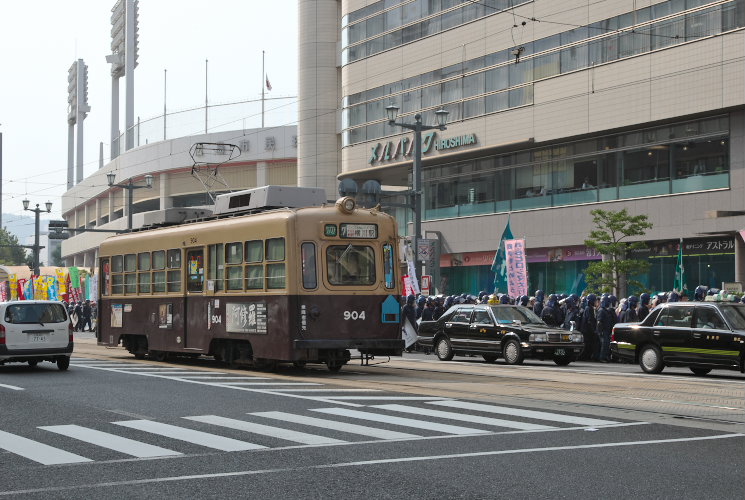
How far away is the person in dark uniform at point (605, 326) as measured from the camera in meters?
26.2

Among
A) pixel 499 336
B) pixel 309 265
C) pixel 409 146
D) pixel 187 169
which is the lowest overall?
pixel 499 336

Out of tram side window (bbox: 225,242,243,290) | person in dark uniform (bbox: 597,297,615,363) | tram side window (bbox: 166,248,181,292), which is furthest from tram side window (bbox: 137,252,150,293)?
person in dark uniform (bbox: 597,297,615,363)

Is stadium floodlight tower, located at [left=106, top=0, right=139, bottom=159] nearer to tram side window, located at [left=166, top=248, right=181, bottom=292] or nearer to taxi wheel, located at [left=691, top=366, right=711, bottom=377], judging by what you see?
tram side window, located at [left=166, top=248, right=181, bottom=292]

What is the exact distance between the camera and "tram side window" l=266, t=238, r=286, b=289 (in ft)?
63.5

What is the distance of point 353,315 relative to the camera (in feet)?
63.9

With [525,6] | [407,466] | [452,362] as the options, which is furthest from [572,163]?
[407,466]

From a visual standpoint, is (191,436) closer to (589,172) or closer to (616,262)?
(616,262)

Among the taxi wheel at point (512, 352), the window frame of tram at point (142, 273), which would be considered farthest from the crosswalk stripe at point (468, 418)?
the taxi wheel at point (512, 352)

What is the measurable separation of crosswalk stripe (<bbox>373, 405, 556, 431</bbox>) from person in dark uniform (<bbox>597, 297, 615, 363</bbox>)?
13.3m

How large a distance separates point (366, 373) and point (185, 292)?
4505 millimetres

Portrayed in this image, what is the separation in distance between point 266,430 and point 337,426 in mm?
842

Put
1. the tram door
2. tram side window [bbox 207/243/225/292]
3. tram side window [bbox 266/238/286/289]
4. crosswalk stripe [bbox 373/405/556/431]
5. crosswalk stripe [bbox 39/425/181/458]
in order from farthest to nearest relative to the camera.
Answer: the tram door < tram side window [bbox 207/243/225/292] < tram side window [bbox 266/238/286/289] < crosswalk stripe [bbox 373/405/556/431] < crosswalk stripe [bbox 39/425/181/458]

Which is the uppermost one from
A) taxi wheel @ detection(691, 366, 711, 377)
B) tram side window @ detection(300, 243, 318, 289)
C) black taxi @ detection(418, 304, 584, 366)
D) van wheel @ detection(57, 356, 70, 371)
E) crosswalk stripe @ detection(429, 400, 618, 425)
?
tram side window @ detection(300, 243, 318, 289)

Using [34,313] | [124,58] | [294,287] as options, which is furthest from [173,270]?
[124,58]
